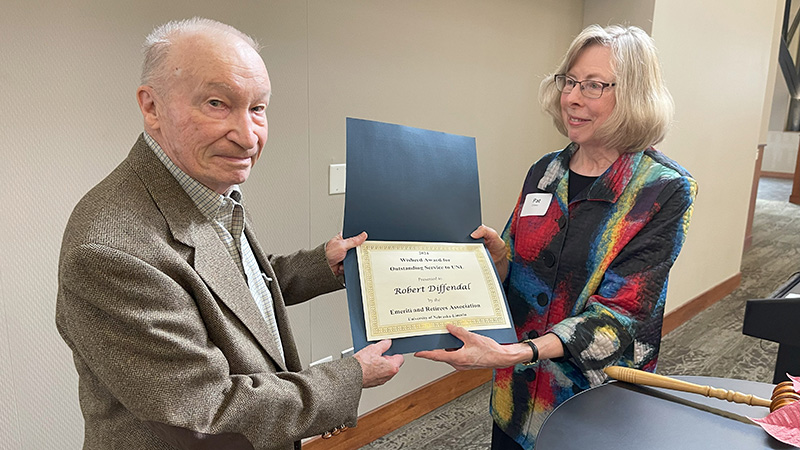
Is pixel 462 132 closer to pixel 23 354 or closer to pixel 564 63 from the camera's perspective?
pixel 564 63

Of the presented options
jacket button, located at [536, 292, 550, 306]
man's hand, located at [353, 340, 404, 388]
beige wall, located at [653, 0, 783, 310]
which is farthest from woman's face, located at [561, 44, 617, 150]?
beige wall, located at [653, 0, 783, 310]

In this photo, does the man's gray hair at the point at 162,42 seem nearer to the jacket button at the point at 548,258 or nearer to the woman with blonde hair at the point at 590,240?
the woman with blonde hair at the point at 590,240

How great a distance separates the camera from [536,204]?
1552 millimetres

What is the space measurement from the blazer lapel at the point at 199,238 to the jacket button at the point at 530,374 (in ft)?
2.48

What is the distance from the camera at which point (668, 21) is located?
328 centimetres

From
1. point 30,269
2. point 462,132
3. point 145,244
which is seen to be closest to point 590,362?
point 145,244

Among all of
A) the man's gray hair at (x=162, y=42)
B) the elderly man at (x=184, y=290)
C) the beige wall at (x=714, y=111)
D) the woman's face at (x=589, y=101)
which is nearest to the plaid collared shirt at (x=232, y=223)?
the elderly man at (x=184, y=290)

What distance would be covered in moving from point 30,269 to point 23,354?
24cm

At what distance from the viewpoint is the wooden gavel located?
1.07 meters

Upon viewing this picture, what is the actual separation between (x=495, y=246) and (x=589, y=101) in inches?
17.2

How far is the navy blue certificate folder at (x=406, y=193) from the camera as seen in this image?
1261 mm

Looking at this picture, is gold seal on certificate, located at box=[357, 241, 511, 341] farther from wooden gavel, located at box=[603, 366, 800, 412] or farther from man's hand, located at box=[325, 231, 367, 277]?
wooden gavel, located at box=[603, 366, 800, 412]

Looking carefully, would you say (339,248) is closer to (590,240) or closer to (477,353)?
(477,353)

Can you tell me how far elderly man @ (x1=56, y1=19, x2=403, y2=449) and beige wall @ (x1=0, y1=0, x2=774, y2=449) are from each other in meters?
0.70
